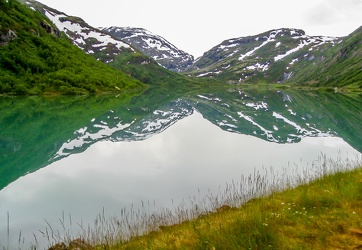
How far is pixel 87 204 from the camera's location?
15516mm

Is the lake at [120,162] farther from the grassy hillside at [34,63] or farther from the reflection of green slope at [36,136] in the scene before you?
the grassy hillside at [34,63]

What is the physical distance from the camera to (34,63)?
355ft

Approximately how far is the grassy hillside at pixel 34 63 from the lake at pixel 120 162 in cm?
5594

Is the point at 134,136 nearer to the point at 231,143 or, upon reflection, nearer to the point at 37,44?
the point at 231,143

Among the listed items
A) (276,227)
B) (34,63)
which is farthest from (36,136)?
(34,63)

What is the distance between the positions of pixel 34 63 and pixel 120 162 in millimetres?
99744

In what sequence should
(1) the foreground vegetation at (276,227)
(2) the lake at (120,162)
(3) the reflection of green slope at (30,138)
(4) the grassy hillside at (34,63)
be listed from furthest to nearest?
(4) the grassy hillside at (34,63) < (3) the reflection of green slope at (30,138) < (2) the lake at (120,162) < (1) the foreground vegetation at (276,227)

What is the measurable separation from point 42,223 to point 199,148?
18.8 metres

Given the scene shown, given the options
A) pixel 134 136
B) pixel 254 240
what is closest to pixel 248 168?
pixel 254 240

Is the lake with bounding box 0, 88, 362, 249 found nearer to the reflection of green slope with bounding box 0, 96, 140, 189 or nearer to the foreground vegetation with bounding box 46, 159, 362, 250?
the reflection of green slope with bounding box 0, 96, 140, 189

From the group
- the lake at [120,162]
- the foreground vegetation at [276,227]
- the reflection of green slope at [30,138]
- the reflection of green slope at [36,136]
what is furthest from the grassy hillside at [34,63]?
the foreground vegetation at [276,227]

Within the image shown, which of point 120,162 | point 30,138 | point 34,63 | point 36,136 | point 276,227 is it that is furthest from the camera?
point 34,63

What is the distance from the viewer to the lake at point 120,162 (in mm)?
14752

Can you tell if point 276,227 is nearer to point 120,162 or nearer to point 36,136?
point 120,162
